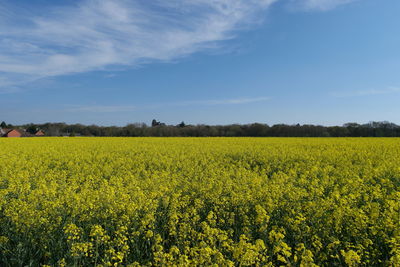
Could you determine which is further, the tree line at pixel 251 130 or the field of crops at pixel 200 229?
the tree line at pixel 251 130

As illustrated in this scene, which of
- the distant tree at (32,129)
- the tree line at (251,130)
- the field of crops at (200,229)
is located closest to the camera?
the field of crops at (200,229)

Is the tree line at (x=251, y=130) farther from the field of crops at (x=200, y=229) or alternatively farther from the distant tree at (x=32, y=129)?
the field of crops at (x=200, y=229)

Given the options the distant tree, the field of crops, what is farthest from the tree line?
the field of crops

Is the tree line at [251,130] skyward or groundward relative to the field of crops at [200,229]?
skyward

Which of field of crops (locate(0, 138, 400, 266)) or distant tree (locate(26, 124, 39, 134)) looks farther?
distant tree (locate(26, 124, 39, 134))

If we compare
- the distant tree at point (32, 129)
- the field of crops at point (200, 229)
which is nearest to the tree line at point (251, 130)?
the distant tree at point (32, 129)

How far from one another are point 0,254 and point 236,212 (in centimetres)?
450

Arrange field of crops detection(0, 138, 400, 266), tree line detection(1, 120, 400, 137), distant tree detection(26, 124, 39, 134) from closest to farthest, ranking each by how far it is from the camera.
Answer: field of crops detection(0, 138, 400, 266)
tree line detection(1, 120, 400, 137)
distant tree detection(26, 124, 39, 134)

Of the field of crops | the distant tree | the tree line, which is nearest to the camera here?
the field of crops

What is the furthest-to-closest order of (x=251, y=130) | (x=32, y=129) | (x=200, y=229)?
1. (x=32, y=129)
2. (x=251, y=130)
3. (x=200, y=229)

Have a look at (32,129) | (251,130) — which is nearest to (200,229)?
(251,130)

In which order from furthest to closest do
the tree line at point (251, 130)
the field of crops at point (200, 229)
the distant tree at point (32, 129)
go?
1. the distant tree at point (32, 129)
2. the tree line at point (251, 130)
3. the field of crops at point (200, 229)

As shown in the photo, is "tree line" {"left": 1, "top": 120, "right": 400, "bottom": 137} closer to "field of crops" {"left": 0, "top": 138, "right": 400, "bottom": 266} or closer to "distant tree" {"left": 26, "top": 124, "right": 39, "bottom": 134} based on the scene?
"distant tree" {"left": 26, "top": 124, "right": 39, "bottom": 134}

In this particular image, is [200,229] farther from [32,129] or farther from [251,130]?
[32,129]
